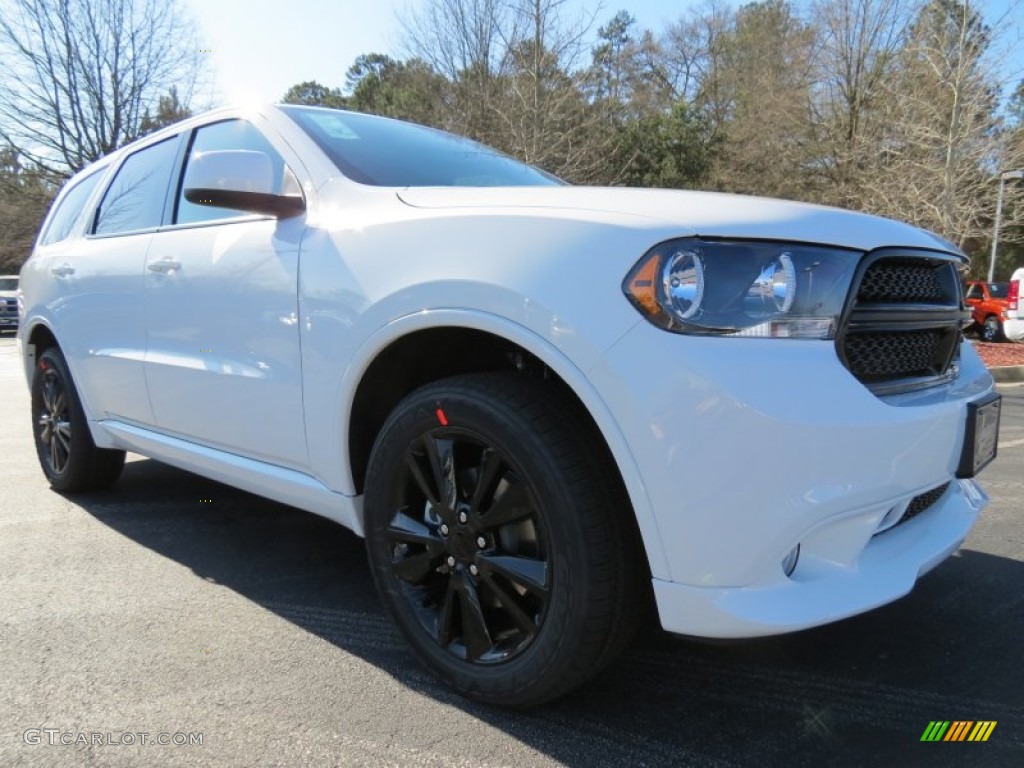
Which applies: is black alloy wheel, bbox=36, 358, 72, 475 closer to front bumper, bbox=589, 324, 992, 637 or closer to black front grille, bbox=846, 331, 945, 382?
front bumper, bbox=589, 324, 992, 637

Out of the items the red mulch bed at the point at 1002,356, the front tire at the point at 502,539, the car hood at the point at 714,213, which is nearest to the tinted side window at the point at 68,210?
the car hood at the point at 714,213

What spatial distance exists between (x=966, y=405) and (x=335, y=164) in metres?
2.00

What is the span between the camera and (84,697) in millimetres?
2170

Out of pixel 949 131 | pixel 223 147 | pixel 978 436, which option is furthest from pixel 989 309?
pixel 223 147

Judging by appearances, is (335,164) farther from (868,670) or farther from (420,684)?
(868,670)

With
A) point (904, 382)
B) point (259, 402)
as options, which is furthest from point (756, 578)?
point (259, 402)

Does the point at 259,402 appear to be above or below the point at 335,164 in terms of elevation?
below

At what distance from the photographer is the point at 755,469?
5.22 ft

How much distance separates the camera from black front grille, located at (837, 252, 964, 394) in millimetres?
1840

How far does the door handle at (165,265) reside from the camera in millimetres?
2980

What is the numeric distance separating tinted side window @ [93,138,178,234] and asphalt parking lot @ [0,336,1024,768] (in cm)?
154

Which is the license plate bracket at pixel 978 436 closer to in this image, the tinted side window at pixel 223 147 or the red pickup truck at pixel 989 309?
the tinted side window at pixel 223 147

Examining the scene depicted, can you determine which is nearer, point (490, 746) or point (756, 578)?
point (756, 578)

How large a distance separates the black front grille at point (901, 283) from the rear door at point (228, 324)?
5.37 feet
